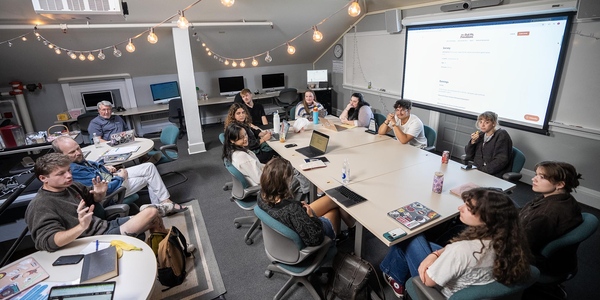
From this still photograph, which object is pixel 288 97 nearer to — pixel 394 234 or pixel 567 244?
pixel 394 234

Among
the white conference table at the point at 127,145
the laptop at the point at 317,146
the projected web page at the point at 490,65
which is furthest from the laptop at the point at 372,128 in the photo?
the white conference table at the point at 127,145

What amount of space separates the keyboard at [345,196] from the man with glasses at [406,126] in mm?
1402

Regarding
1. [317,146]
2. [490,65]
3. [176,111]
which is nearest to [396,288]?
[317,146]

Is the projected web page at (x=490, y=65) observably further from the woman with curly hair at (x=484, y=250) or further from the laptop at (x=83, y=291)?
the laptop at (x=83, y=291)

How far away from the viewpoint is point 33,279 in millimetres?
1487

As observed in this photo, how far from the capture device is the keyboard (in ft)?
6.95

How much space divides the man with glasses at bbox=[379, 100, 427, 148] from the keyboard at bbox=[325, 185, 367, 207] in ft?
4.60

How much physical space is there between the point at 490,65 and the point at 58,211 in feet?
16.2

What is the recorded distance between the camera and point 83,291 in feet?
4.48

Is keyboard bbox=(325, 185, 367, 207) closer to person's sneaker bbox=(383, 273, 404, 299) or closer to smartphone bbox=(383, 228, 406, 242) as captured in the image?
smartphone bbox=(383, 228, 406, 242)

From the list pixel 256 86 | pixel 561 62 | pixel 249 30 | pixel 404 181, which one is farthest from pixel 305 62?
pixel 404 181

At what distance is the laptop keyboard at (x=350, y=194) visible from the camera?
7.03ft

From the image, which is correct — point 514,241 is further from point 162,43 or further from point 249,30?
point 162,43

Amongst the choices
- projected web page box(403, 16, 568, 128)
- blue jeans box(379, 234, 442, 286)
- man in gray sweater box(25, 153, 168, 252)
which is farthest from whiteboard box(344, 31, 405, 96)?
man in gray sweater box(25, 153, 168, 252)
